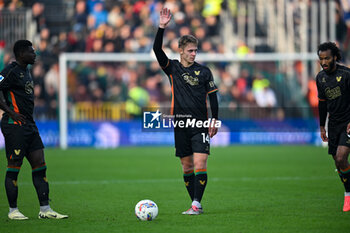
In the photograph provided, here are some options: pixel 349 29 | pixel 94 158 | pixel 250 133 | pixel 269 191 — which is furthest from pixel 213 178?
pixel 349 29

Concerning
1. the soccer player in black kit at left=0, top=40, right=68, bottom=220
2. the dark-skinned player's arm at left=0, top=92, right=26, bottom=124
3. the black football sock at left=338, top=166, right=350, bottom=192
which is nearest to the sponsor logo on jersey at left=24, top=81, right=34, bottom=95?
the soccer player in black kit at left=0, top=40, right=68, bottom=220

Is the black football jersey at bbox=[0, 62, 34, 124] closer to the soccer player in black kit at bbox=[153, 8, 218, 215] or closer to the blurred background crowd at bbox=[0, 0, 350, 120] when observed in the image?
the soccer player in black kit at bbox=[153, 8, 218, 215]

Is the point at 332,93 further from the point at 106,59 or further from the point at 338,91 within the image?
the point at 106,59

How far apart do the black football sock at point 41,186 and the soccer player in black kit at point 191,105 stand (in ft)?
5.90

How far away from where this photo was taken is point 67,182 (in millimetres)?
12594

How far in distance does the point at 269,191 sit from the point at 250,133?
1285 cm

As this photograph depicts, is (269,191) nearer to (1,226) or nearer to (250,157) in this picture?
(1,226)

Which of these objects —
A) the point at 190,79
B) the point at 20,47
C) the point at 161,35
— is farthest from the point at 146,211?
the point at 20,47

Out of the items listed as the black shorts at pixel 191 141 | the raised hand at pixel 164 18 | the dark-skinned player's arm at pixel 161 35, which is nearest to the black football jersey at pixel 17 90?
the dark-skinned player's arm at pixel 161 35

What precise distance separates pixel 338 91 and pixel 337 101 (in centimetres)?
14

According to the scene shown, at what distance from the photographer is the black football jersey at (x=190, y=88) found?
28.0ft

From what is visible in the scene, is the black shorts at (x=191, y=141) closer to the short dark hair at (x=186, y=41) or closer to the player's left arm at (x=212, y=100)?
the player's left arm at (x=212, y=100)

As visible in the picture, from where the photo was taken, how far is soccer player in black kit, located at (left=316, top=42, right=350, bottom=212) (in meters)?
8.55

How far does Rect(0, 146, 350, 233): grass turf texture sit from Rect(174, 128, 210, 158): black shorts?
33.0 inches
